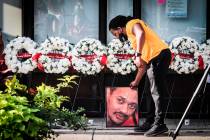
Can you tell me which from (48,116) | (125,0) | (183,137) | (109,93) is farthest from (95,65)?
(48,116)

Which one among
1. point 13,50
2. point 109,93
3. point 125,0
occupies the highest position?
point 125,0

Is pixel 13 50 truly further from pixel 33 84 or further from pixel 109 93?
pixel 109 93

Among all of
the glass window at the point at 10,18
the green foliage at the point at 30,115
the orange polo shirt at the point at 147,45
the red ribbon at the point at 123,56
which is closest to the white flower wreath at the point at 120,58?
the red ribbon at the point at 123,56

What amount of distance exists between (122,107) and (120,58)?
3.90 ft

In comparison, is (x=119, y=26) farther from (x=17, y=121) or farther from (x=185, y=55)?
(x=17, y=121)

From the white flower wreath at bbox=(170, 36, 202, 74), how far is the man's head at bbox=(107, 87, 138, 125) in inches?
50.1

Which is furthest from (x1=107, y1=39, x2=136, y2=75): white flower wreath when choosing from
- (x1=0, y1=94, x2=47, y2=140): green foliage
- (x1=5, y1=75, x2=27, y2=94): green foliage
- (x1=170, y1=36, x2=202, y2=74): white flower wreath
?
(x1=0, y1=94, x2=47, y2=140): green foliage

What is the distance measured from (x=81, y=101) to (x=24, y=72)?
51.7 inches

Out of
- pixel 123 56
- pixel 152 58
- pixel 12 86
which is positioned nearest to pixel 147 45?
pixel 152 58

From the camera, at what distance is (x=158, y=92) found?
858 cm

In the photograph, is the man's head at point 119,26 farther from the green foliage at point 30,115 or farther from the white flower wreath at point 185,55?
the green foliage at point 30,115

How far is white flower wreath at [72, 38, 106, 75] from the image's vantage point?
1002 centimetres

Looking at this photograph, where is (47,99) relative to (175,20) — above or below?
below

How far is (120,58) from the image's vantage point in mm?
10062
